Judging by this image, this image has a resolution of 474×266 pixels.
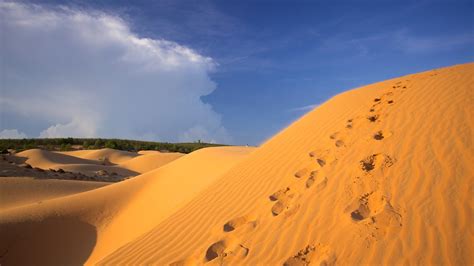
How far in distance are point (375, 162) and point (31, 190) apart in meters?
12.1

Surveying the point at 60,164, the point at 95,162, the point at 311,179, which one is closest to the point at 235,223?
the point at 311,179

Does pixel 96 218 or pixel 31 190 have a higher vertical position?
pixel 31 190

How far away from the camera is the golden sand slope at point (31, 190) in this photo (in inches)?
448


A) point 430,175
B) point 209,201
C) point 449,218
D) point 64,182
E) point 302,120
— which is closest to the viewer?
point 449,218

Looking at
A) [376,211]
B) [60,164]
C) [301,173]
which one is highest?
[60,164]

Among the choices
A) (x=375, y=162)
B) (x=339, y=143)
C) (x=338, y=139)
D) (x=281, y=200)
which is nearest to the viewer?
(x=375, y=162)

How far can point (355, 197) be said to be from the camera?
4.50 metres

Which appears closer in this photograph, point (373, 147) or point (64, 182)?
point (373, 147)

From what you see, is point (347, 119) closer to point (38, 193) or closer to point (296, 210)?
point (296, 210)

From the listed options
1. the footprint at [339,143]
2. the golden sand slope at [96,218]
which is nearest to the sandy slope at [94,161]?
the golden sand slope at [96,218]

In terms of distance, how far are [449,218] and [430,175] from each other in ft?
→ 2.71

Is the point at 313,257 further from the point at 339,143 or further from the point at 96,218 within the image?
the point at 96,218

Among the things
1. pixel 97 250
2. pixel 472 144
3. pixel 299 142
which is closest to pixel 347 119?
pixel 299 142

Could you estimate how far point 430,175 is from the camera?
14.6 ft
